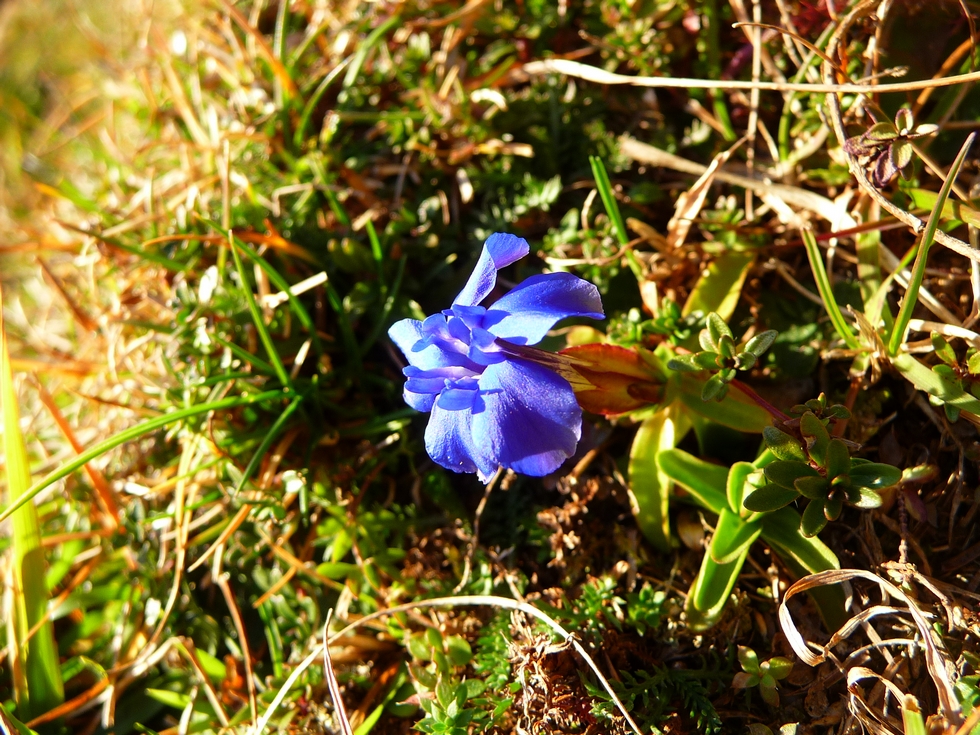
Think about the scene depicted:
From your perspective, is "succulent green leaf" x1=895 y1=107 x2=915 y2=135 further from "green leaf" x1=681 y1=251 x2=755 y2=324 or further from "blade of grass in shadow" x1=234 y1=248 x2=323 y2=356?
"blade of grass in shadow" x1=234 y1=248 x2=323 y2=356

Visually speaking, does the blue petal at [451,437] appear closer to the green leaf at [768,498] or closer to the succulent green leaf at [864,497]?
the green leaf at [768,498]

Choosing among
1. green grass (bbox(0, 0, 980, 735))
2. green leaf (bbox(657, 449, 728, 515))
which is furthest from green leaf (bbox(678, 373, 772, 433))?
green leaf (bbox(657, 449, 728, 515))

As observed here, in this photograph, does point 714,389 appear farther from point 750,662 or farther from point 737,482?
point 750,662

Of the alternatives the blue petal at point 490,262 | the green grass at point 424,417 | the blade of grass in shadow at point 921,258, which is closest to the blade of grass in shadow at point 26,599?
the green grass at point 424,417

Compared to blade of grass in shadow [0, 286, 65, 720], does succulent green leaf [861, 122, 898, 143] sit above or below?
above

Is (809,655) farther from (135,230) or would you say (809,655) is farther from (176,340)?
(135,230)

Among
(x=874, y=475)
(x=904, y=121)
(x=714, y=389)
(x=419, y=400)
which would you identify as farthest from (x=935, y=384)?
(x=419, y=400)

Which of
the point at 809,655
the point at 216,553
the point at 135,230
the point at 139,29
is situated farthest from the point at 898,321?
the point at 139,29
